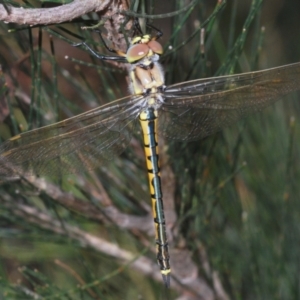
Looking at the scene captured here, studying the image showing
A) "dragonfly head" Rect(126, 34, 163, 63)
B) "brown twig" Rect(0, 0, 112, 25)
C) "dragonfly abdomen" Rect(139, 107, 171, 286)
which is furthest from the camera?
"dragonfly abdomen" Rect(139, 107, 171, 286)

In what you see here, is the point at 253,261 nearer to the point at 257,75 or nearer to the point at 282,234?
the point at 282,234

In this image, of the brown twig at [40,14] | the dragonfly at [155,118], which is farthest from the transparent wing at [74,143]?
the brown twig at [40,14]

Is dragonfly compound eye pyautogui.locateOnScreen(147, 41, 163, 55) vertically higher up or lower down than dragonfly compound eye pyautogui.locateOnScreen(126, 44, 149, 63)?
higher up

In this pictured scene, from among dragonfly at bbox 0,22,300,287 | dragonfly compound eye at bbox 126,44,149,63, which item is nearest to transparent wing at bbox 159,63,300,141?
dragonfly at bbox 0,22,300,287

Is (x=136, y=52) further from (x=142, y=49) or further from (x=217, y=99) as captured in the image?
(x=217, y=99)

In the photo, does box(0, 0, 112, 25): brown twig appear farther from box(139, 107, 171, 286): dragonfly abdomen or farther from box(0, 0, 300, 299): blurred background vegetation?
box(139, 107, 171, 286): dragonfly abdomen

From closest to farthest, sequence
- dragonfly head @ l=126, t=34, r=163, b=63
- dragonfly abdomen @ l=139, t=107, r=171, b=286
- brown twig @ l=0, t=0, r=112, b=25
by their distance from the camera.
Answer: brown twig @ l=0, t=0, r=112, b=25
dragonfly head @ l=126, t=34, r=163, b=63
dragonfly abdomen @ l=139, t=107, r=171, b=286

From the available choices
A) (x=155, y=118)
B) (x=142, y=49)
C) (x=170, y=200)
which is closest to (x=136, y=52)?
(x=142, y=49)

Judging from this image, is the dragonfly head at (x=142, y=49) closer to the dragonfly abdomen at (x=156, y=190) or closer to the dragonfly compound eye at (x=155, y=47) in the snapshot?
the dragonfly compound eye at (x=155, y=47)
